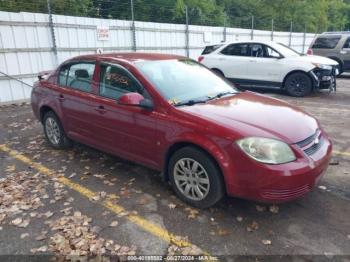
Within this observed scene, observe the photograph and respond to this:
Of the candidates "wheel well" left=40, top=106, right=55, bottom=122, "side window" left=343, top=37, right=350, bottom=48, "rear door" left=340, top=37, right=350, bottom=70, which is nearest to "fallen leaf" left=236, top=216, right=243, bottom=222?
"wheel well" left=40, top=106, right=55, bottom=122

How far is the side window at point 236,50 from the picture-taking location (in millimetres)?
10930

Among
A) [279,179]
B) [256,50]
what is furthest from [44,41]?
[279,179]

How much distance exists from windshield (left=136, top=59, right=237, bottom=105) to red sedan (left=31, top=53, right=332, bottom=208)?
1cm

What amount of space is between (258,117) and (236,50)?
7863mm

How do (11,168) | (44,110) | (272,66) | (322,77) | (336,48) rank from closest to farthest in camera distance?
1. (11,168)
2. (44,110)
3. (322,77)
4. (272,66)
5. (336,48)

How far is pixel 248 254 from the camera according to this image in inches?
120

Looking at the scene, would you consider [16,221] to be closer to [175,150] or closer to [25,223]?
[25,223]

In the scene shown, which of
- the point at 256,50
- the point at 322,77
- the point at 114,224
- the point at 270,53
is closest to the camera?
the point at 114,224

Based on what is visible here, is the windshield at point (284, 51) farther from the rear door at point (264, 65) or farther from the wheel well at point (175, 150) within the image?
the wheel well at point (175, 150)

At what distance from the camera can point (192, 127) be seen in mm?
3609

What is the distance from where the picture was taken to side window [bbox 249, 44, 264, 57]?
10.6 m

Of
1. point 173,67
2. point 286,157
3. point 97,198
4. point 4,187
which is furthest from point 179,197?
point 4,187

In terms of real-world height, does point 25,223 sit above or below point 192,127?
below

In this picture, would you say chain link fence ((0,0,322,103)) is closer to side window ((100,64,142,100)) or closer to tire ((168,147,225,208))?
side window ((100,64,142,100))
